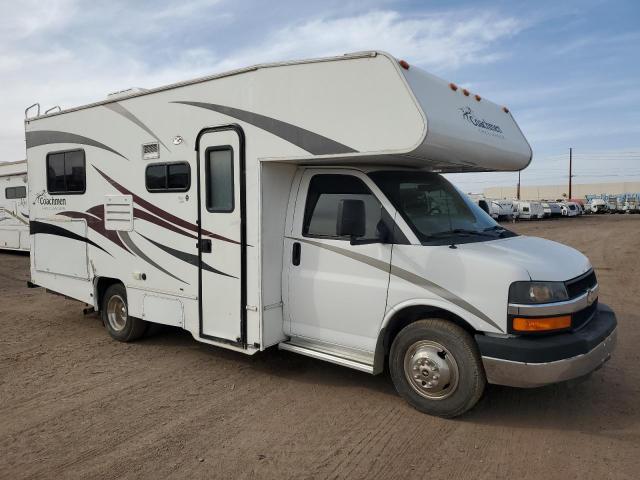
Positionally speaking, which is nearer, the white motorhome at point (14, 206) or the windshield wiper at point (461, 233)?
the windshield wiper at point (461, 233)

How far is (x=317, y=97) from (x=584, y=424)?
11.8ft

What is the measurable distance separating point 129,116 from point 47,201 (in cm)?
228

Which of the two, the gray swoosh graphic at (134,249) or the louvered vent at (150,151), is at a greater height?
the louvered vent at (150,151)

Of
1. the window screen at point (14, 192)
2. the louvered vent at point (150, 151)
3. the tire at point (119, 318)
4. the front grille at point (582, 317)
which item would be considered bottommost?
the tire at point (119, 318)

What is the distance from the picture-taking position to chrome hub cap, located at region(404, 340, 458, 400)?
174 inches

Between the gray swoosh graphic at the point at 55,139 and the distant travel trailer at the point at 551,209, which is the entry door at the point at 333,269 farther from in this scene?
the distant travel trailer at the point at 551,209

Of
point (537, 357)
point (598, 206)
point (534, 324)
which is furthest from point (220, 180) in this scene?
point (598, 206)

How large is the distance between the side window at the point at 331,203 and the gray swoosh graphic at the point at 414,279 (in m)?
0.19

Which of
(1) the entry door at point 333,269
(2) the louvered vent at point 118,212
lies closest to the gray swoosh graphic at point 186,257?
(2) the louvered vent at point 118,212

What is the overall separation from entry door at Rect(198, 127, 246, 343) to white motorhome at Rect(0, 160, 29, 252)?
12.7 meters

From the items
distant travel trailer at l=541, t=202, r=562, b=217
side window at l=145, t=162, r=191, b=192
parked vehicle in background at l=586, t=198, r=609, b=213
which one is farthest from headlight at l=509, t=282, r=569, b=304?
parked vehicle in background at l=586, t=198, r=609, b=213

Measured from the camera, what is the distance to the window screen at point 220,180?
218 inches

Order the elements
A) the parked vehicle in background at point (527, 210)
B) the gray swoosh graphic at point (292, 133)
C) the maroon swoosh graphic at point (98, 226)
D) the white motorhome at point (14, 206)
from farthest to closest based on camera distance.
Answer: the parked vehicle in background at point (527, 210)
the white motorhome at point (14, 206)
the maroon swoosh graphic at point (98, 226)
the gray swoosh graphic at point (292, 133)

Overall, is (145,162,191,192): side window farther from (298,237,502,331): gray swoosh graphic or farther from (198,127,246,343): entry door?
(298,237,502,331): gray swoosh graphic
